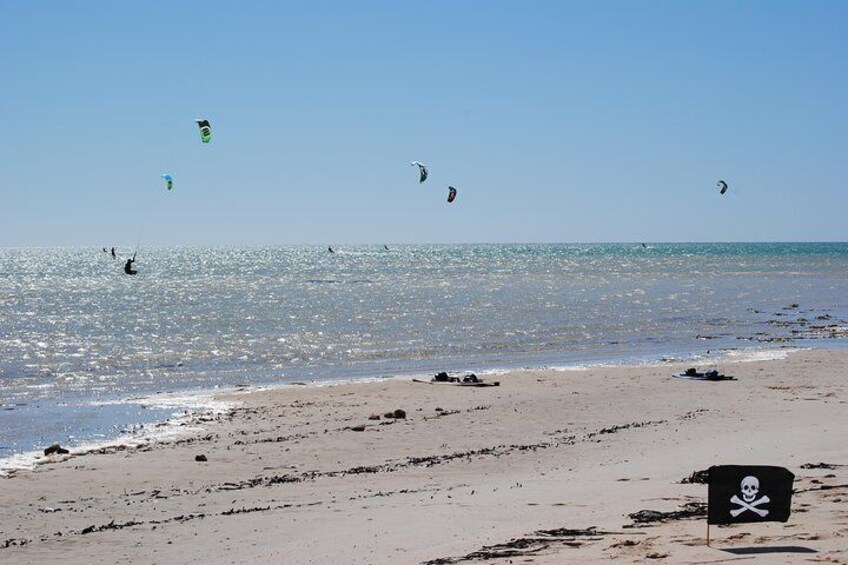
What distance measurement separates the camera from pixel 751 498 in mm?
7832

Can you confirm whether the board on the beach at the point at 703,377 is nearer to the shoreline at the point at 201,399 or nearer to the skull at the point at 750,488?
the shoreline at the point at 201,399

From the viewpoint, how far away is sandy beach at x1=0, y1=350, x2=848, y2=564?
858 centimetres

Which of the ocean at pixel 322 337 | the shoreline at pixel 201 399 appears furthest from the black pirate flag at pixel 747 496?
the ocean at pixel 322 337

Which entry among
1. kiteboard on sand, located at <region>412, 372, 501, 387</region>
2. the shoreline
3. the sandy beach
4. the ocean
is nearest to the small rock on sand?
Answer: the shoreline

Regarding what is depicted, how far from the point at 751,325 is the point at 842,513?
3361 cm

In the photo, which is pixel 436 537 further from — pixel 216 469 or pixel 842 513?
pixel 216 469

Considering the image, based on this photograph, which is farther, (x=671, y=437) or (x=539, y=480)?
(x=671, y=437)

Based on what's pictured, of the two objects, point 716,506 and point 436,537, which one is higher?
point 716,506

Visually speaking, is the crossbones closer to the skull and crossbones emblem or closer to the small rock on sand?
the skull and crossbones emblem

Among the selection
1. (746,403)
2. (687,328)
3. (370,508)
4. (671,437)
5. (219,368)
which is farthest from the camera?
(687,328)

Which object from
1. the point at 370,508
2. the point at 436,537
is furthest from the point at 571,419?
the point at 436,537

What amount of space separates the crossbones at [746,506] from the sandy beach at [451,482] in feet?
0.71

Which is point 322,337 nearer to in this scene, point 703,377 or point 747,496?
point 703,377

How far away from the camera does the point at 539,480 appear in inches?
481
